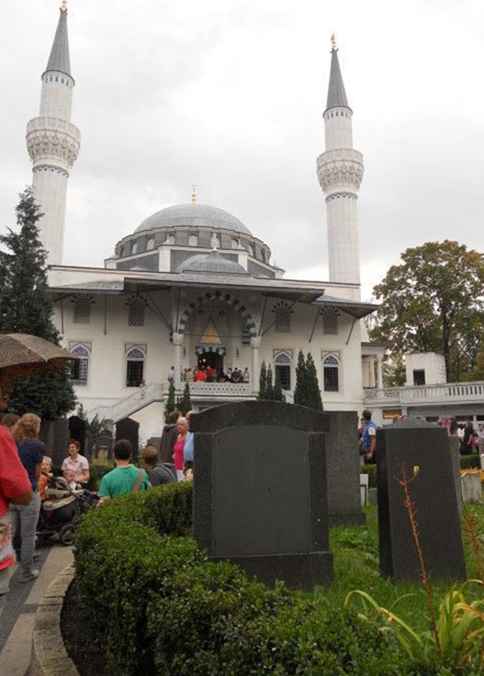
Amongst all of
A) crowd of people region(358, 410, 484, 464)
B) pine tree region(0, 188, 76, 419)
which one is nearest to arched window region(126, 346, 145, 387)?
pine tree region(0, 188, 76, 419)

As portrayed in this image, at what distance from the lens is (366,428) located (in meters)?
12.1

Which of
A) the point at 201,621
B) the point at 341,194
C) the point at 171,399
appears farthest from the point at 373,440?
the point at 341,194

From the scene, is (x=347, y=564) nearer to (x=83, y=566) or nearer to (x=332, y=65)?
(x=83, y=566)

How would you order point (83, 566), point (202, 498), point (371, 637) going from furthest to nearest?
point (202, 498)
point (83, 566)
point (371, 637)

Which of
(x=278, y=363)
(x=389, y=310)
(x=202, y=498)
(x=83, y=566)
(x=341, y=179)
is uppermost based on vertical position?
(x=341, y=179)

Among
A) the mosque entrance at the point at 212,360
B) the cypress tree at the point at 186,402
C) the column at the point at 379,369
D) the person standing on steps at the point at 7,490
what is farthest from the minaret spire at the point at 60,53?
the person standing on steps at the point at 7,490

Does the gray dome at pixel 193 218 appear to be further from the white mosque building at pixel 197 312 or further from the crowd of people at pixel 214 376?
the crowd of people at pixel 214 376

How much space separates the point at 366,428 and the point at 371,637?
1032cm

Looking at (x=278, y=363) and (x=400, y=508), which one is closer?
(x=400, y=508)

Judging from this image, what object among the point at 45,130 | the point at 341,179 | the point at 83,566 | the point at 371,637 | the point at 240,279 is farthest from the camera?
the point at 341,179

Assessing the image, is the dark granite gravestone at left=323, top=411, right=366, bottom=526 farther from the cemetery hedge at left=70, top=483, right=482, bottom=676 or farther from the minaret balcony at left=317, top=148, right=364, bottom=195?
the minaret balcony at left=317, top=148, right=364, bottom=195

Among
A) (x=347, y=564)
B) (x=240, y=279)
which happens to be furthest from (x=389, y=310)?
(x=347, y=564)

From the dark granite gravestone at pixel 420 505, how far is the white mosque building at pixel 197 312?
77.1 ft

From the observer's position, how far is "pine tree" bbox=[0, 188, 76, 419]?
51.9 ft
